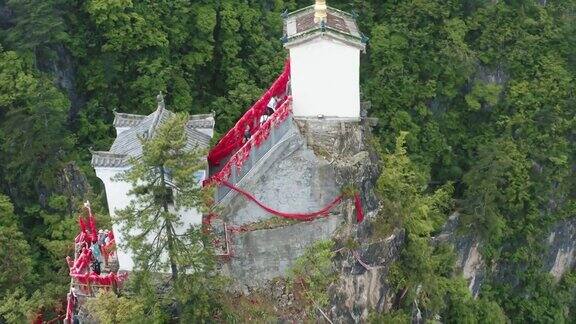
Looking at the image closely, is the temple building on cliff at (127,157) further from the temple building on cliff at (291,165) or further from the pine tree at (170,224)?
the pine tree at (170,224)

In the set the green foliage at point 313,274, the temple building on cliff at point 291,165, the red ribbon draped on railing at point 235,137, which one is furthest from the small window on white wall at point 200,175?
the green foliage at point 313,274

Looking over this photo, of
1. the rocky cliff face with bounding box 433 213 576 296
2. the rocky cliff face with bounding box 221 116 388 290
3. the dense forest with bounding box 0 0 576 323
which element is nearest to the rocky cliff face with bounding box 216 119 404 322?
the rocky cliff face with bounding box 221 116 388 290

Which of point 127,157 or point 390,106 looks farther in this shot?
point 390,106

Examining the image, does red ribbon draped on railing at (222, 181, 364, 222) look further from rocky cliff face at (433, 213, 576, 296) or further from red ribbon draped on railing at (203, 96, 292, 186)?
rocky cliff face at (433, 213, 576, 296)

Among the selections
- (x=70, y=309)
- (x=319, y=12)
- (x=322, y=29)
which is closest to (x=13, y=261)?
(x=70, y=309)

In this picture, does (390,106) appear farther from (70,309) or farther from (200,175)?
(70,309)

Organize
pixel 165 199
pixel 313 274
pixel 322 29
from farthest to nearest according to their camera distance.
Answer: pixel 313 274 < pixel 322 29 < pixel 165 199
